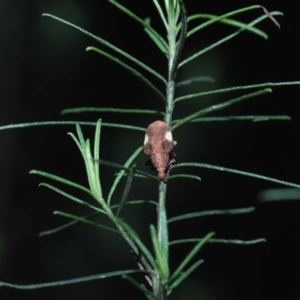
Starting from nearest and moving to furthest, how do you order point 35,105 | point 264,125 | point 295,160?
point 295,160
point 264,125
point 35,105

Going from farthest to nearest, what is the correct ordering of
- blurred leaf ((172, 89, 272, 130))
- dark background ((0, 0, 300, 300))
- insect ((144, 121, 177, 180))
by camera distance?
dark background ((0, 0, 300, 300)), insect ((144, 121, 177, 180)), blurred leaf ((172, 89, 272, 130))

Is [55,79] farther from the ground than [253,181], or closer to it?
farther from the ground

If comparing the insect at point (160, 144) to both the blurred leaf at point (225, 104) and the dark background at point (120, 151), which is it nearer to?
the blurred leaf at point (225, 104)

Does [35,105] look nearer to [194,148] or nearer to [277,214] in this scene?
[194,148]

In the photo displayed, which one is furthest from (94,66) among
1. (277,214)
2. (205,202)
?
(277,214)

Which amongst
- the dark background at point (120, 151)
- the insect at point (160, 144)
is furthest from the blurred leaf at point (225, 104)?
the dark background at point (120, 151)

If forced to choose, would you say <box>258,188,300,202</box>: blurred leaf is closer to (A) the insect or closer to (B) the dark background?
(A) the insect

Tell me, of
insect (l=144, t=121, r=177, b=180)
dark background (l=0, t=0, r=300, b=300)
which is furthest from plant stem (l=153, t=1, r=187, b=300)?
dark background (l=0, t=0, r=300, b=300)

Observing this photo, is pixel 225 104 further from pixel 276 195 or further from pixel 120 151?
pixel 120 151
